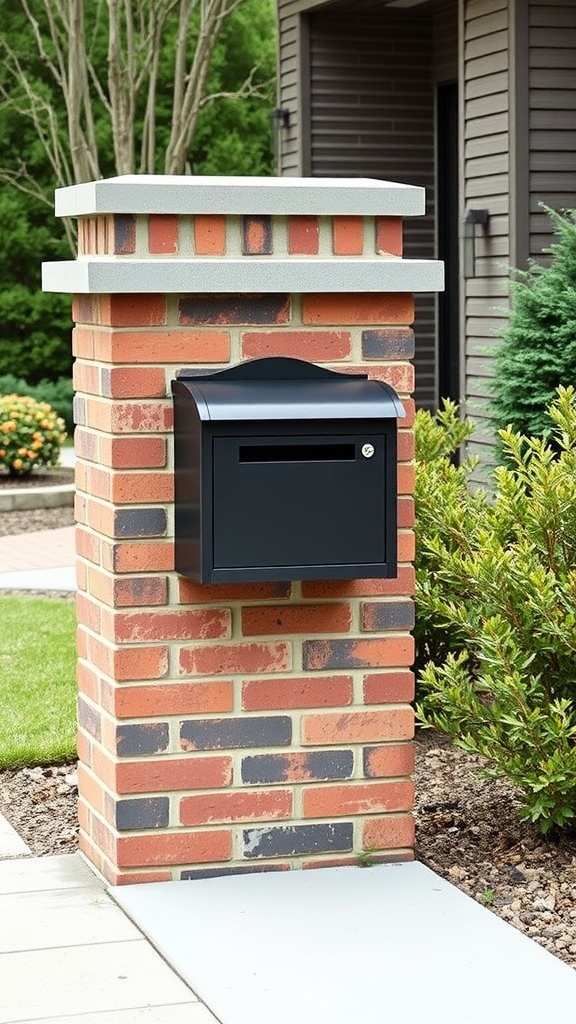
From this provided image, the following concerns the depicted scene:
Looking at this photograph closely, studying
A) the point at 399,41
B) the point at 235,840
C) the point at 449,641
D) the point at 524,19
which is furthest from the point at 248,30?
the point at 235,840

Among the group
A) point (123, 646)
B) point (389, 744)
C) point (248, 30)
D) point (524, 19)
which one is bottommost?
point (389, 744)

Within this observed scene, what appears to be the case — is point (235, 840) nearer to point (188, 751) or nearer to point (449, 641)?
point (188, 751)

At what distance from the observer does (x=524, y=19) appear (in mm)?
9344

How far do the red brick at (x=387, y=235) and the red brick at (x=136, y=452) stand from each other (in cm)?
72

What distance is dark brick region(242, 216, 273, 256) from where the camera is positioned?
12.6ft

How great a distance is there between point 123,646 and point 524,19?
662 cm

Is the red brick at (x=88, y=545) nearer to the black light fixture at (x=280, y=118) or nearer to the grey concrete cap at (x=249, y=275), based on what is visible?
the grey concrete cap at (x=249, y=275)

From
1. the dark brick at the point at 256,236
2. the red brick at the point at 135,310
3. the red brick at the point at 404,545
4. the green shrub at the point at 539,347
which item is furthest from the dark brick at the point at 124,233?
the green shrub at the point at 539,347

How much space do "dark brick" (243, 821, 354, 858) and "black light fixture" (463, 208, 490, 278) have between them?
6.50 meters

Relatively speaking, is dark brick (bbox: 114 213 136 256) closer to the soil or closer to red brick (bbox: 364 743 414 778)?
red brick (bbox: 364 743 414 778)

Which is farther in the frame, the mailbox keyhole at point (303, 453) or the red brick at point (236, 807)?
the red brick at point (236, 807)

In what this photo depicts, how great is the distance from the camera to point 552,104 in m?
9.42

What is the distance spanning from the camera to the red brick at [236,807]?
12.6 feet

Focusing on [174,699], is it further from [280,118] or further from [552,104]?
[280,118]
